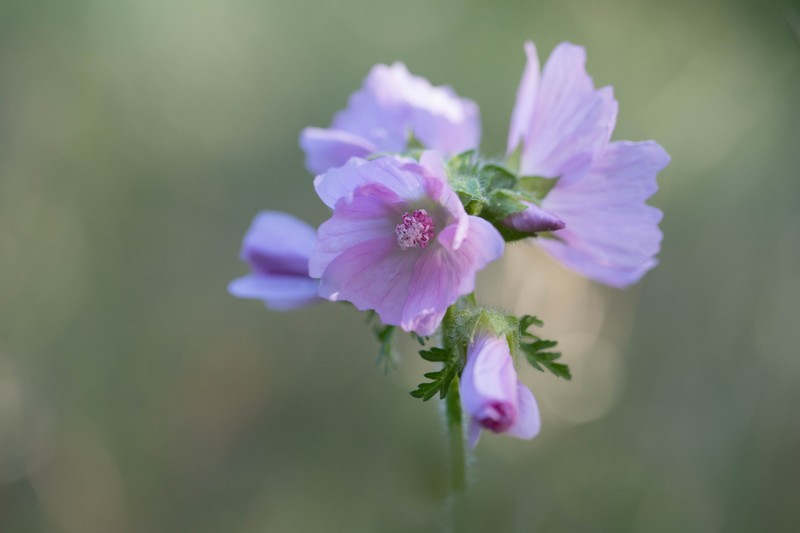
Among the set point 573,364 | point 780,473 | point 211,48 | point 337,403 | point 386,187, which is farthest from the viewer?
point 211,48

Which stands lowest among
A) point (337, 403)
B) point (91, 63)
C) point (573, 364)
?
point (337, 403)

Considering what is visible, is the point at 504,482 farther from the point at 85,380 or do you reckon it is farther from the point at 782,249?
the point at 85,380

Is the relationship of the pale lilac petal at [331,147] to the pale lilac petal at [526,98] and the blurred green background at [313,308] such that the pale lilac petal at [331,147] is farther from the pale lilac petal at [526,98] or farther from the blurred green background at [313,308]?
the blurred green background at [313,308]

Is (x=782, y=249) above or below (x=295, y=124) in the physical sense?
below

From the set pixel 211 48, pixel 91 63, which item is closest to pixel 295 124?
pixel 211 48

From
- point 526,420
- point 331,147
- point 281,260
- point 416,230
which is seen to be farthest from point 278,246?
point 526,420

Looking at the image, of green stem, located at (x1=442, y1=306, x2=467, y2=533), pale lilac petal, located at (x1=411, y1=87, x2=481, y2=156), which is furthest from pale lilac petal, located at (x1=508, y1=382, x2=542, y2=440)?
pale lilac petal, located at (x1=411, y1=87, x2=481, y2=156)
